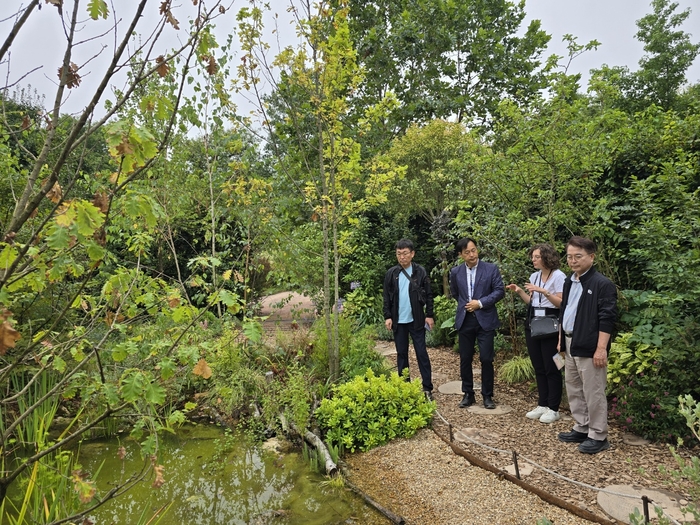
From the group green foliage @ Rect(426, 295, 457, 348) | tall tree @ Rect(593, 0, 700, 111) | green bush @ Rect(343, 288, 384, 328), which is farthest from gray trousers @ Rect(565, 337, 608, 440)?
tall tree @ Rect(593, 0, 700, 111)

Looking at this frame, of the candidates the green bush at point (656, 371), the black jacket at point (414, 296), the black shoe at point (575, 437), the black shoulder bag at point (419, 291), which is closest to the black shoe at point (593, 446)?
the black shoe at point (575, 437)

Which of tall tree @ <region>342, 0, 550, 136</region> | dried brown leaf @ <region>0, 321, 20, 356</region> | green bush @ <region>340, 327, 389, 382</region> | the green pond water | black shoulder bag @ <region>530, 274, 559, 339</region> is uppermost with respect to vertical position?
tall tree @ <region>342, 0, 550, 136</region>

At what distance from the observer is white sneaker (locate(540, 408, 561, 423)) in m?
3.74

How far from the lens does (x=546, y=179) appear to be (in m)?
4.53

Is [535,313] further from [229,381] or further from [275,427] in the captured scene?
[229,381]

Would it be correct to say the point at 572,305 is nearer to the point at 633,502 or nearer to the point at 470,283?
the point at 470,283

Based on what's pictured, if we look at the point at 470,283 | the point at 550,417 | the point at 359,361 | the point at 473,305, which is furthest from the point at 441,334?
the point at 550,417

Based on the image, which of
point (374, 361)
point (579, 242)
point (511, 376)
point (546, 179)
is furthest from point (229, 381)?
point (546, 179)

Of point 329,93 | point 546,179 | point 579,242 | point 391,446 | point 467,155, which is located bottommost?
point 391,446

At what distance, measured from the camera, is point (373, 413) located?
3717 millimetres

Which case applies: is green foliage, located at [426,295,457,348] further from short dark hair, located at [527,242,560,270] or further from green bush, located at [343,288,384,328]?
short dark hair, located at [527,242,560,270]

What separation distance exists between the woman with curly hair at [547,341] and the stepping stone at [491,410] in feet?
0.79

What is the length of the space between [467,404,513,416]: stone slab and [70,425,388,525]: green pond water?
165 cm

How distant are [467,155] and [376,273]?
10.7 feet
